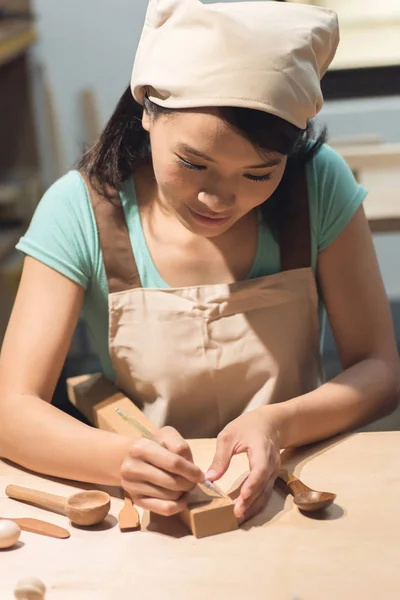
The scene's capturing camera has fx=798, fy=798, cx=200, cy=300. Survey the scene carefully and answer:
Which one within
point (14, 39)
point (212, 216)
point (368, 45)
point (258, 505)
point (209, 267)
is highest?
point (14, 39)

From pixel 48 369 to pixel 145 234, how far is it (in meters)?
0.26

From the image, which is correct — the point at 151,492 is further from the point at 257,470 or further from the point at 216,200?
the point at 216,200

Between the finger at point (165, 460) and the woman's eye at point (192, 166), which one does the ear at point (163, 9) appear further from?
the finger at point (165, 460)

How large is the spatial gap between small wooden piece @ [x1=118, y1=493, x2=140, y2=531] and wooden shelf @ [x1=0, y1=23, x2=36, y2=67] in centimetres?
195

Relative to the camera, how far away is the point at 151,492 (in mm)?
930

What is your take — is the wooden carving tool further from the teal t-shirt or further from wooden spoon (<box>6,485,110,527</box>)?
the teal t-shirt

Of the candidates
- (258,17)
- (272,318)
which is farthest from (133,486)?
(258,17)

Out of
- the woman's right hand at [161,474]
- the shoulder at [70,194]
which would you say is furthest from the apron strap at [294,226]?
the woman's right hand at [161,474]

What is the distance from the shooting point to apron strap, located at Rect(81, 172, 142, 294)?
122 centimetres

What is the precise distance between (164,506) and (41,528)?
142mm

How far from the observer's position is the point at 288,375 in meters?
1.29

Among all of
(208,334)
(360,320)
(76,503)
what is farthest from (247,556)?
(360,320)

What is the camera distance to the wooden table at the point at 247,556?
0.79 meters

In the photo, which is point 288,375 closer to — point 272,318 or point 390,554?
point 272,318
